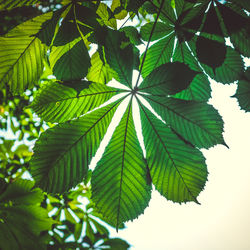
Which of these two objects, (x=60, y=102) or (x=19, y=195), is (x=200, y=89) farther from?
(x=19, y=195)

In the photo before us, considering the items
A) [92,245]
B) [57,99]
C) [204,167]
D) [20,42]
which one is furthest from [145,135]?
[92,245]

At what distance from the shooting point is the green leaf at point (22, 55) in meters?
0.77

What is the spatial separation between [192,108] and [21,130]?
2405 mm

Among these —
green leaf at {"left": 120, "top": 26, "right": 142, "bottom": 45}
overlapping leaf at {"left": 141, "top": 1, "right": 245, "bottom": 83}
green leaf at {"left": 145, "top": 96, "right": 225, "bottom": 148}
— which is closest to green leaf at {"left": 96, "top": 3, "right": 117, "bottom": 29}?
green leaf at {"left": 120, "top": 26, "right": 142, "bottom": 45}

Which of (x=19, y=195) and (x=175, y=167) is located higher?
(x=19, y=195)

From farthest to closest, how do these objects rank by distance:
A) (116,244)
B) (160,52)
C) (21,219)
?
(116,244)
(21,219)
(160,52)

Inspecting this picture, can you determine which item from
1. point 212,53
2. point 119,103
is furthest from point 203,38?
point 119,103

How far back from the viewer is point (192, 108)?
801mm

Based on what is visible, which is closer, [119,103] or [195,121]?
[195,121]

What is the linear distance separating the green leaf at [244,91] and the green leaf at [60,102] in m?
0.68

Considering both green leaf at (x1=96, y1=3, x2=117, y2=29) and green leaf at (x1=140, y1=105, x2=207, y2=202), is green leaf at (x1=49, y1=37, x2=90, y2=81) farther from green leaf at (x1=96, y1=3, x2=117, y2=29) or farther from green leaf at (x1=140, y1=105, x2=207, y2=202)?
green leaf at (x1=140, y1=105, x2=207, y2=202)

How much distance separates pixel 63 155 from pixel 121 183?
249 millimetres

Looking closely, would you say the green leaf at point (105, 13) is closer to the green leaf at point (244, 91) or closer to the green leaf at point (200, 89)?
the green leaf at point (200, 89)

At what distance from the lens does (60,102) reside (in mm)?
804
